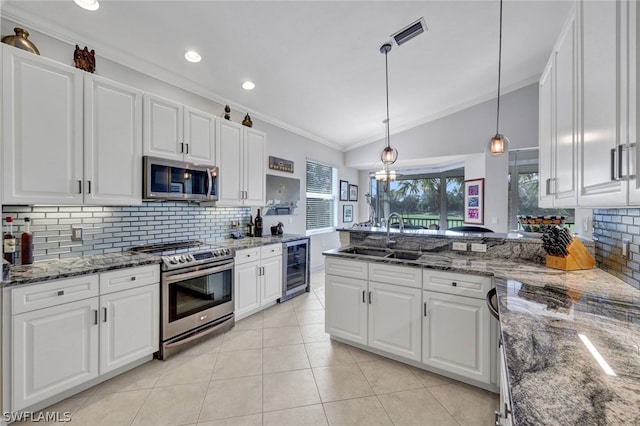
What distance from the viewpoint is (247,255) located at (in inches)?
127

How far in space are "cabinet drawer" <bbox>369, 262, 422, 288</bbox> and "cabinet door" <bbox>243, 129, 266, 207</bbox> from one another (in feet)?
6.54

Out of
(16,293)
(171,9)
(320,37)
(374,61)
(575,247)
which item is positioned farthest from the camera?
(374,61)

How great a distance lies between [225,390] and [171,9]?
3.00 m

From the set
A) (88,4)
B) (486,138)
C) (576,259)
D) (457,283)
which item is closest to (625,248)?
(576,259)

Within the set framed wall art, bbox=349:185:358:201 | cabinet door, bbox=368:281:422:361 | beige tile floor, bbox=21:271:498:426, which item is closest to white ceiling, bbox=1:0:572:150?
cabinet door, bbox=368:281:422:361

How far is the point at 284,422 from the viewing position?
5.74 feet

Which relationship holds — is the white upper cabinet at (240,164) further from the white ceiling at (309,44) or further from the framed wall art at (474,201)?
the framed wall art at (474,201)

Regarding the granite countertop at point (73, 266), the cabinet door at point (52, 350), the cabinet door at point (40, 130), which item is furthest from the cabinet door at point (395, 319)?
the cabinet door at point (40, 130)

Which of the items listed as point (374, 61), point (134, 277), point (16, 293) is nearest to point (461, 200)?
point (374, 61)

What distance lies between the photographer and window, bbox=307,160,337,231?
5.48 metres

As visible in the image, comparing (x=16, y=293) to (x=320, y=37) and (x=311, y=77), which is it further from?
(x=311, y=77)

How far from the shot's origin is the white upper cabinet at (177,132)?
256 cm

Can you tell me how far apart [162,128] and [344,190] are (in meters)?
4.52

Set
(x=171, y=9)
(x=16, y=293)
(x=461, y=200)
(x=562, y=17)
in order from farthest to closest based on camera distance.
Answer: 1. (x=461, y=200)
2. (x=562, y=17)
3. (x=171, y=9)
4. (x=16, y=293)
